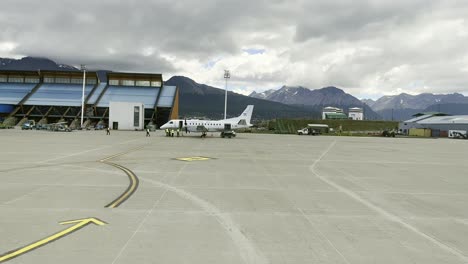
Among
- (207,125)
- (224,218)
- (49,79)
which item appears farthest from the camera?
(49,79)

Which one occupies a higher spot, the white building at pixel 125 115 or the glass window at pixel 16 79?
the glass window at pixel 16 79

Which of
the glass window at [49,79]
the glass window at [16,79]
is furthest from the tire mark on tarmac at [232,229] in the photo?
the glass window at [16,79]

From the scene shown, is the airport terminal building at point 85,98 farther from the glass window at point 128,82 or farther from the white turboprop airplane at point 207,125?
the white turboprop airplane at point 207,125

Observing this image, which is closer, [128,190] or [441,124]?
[128,190]

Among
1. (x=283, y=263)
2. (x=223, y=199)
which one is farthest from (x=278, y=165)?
(x=283, y=263)

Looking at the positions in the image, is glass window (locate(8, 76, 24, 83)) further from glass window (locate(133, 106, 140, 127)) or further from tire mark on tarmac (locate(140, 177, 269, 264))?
tire mark on tarmac (locate(140, 177, 269, 264))

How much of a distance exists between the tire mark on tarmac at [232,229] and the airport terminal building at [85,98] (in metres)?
77.6

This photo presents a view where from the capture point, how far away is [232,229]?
838 centimetres

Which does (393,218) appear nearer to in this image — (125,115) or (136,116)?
(136,116)

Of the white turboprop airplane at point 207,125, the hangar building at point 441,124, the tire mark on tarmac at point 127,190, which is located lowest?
Answer: the tire mark on tarmac at point 127,190

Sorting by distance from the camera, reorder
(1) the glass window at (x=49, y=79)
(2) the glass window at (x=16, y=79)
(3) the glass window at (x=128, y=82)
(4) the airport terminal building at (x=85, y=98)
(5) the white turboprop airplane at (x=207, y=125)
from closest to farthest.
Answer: (5) the white turboprop airplane at (x=207, y=125)
(4) the airport terminal building at (x=85, y=98)
(2) the glass window at (x=16, y=79)
(3) the glass window at (x=128, y=82)
(1) the glass window at (x=49, y=79)

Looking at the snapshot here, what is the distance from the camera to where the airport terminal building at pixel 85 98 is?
95000 millimetres

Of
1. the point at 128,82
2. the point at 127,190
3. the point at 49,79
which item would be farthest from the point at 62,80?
the point at 127,190

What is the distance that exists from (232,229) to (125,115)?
82.8 metres
